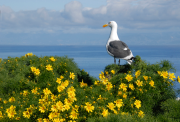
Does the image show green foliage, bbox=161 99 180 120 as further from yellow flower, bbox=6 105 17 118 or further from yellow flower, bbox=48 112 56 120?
yellow flower, bbox=6 105 17 118

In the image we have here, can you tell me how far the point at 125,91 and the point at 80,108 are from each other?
143cm

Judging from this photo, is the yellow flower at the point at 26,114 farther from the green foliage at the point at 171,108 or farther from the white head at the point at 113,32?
the white head at the point at 113,32

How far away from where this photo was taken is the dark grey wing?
6.84 meters

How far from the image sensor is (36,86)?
17.8 ft

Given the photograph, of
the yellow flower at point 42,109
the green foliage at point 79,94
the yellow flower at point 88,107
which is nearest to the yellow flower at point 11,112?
the green foliage at point 79,94

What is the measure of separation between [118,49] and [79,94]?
2.71 meters

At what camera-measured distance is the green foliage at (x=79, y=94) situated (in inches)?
167

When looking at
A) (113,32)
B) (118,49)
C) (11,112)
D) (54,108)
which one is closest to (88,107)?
(54,108)

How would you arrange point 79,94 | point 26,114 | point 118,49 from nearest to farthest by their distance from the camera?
point 26,114 → point 79,94 → point 118,49

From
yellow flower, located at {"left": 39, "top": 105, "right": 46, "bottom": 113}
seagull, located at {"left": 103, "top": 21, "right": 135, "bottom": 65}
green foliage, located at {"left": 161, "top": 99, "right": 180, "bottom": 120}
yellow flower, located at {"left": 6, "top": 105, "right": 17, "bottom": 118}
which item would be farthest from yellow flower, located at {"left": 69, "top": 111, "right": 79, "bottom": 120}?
seagull, located at {"left": 103, "top": 21, "right": 135, "bottom": 65}

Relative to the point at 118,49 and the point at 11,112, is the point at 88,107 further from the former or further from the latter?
the point at 118,49

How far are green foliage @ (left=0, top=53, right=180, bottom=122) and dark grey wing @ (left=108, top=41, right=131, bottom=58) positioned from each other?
45 cm

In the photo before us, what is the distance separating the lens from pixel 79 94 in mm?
4816

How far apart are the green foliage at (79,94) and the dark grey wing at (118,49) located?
451mm
